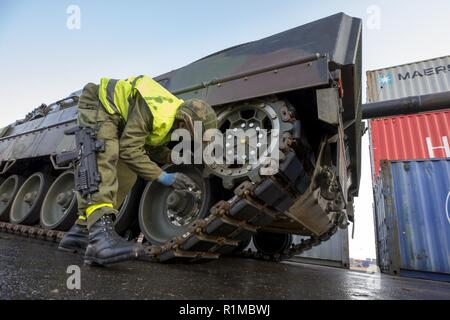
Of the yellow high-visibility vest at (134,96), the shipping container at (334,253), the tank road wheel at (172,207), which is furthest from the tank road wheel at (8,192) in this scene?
the shipping container at (334,253)

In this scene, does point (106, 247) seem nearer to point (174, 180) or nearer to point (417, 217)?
point (174, 180)

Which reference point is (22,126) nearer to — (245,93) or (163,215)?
(163,215)

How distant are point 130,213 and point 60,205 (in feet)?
4.76

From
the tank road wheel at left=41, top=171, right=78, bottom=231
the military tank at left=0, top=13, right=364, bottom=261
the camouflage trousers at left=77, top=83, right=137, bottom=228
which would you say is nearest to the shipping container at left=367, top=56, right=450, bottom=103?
the military tank at left=0, top=13, right=364, bottom=261

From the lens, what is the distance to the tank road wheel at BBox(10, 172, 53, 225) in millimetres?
4617

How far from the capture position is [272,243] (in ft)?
17.4

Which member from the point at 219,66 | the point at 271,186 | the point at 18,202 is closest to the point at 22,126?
the point at 18,202

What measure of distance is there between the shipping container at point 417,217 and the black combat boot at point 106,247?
20.0ft

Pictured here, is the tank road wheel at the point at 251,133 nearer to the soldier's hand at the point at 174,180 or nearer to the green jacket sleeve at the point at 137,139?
the soldier's hand at the point at 174,180

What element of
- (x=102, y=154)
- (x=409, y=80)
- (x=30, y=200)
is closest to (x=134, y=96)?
(x=102, y=154)

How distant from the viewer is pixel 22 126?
243 inches

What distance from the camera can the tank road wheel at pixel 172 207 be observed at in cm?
292

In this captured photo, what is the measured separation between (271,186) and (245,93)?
2.84 feet

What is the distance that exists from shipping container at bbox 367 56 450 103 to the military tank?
10095mm
